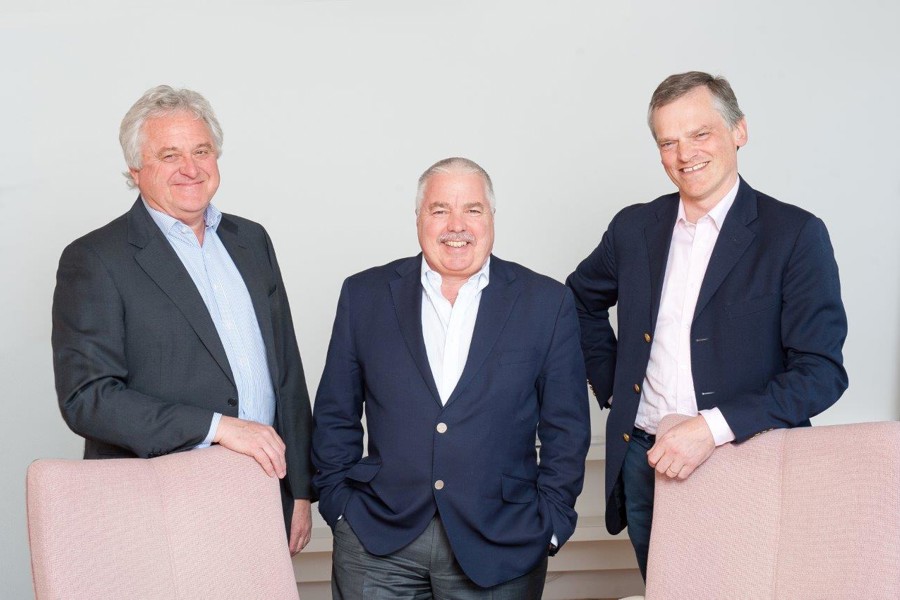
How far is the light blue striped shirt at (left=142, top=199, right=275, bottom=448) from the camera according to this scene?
2.62m

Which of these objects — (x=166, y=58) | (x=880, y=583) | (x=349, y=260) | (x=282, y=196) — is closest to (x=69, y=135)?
(x=166, y=58)

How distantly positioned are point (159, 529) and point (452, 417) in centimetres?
74

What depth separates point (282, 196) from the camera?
4133 mm

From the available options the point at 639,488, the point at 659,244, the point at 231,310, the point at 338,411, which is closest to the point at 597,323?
the point at 659,244

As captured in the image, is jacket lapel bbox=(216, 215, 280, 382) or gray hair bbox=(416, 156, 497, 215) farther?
jacket lapel bbox=(216, 215, 280, 382)

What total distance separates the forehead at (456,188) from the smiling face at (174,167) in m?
0.60

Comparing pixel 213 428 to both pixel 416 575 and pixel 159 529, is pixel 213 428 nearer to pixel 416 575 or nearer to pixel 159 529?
pixel 159 529

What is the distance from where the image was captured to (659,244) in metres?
2.79

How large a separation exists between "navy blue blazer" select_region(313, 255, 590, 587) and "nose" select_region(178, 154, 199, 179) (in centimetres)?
51

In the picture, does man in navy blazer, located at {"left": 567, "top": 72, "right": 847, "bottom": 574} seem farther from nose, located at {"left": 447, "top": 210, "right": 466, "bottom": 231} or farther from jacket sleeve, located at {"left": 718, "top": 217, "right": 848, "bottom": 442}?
nose, located at {"left": 447, "top": 210, "right": 466, "bottom": 231}

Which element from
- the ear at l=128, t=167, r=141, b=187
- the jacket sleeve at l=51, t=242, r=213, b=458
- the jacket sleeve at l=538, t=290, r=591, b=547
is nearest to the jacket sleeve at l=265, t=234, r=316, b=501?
the jacket sleeve at l=51, t=242, r=213, b=458

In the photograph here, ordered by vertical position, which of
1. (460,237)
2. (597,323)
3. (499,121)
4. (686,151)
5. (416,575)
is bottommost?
(416,575)

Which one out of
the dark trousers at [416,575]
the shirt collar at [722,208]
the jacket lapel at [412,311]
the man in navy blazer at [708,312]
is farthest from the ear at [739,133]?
the dark trousers at [416,575]

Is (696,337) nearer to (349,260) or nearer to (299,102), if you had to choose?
(349,260)
